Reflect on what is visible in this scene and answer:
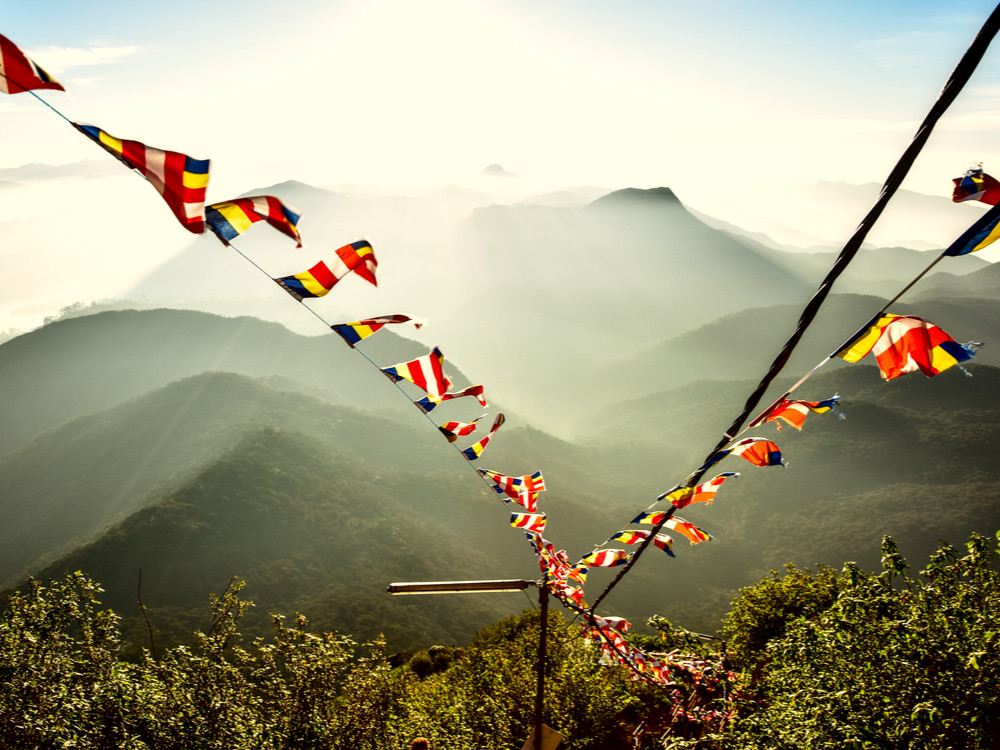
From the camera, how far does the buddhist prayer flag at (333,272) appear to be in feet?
13.4

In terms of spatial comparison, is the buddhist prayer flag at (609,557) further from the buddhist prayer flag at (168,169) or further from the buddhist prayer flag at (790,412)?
the buddhist prayer flag at (168,169)

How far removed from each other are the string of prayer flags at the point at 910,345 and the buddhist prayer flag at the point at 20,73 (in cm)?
560

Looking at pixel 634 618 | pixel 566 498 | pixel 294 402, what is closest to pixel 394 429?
pixel 294 402

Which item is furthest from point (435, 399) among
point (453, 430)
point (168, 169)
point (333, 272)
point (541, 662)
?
point (168, 169)

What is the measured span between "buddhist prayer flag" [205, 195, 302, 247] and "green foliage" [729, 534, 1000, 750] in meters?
11.5

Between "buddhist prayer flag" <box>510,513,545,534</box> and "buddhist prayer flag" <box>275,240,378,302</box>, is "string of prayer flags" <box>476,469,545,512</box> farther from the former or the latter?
"buddhist prayer flag" <box>275,240,378,302</box>

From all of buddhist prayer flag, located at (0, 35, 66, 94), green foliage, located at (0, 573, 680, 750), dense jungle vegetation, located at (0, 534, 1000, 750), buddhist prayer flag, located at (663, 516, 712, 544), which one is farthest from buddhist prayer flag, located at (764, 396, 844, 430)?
green foliage, located at (0, 573, 680, 750)

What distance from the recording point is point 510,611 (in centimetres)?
Answer: 6631

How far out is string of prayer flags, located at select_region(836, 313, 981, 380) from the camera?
3441 mm

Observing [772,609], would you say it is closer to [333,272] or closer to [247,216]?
[333,272]

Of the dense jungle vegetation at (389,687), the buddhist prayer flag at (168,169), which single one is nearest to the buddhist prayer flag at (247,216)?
the buddhist prayer flag at (168,169)

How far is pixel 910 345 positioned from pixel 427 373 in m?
4.35

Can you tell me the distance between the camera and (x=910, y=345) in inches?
136

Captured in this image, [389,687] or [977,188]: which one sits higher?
[977,188]
